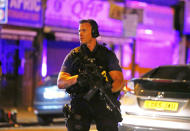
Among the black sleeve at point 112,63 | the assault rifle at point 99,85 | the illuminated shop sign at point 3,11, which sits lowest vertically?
the assault rifle at point 99,85

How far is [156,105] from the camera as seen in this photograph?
653 centimetres

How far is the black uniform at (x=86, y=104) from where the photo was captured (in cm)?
456

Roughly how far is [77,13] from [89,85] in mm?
12814

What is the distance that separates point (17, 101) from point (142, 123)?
10515mm

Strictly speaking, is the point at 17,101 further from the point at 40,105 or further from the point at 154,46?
the point at 154,46

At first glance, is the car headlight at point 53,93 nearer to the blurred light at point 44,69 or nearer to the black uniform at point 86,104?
the blurred light at point 44,69

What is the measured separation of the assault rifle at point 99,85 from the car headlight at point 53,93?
6775mm

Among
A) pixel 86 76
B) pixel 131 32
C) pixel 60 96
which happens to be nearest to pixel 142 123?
pixel 86 76

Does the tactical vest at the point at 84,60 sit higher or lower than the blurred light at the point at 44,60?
higher

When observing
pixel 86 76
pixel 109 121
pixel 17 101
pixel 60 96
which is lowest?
pixel 17 101

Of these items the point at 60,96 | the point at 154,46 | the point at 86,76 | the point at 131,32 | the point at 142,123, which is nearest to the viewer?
the point at 86,76

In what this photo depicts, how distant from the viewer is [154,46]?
66.2ft

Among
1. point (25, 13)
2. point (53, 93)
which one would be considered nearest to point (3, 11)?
point (25, 13)

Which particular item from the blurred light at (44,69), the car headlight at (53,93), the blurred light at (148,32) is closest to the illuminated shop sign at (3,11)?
the blurred light at (44,69)
